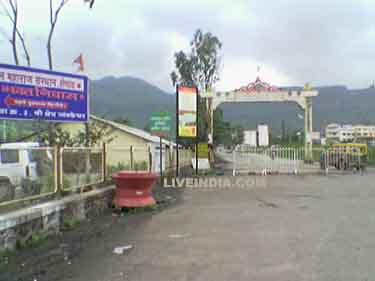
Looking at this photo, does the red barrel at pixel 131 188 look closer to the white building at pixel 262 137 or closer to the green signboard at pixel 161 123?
the green signboard at pixel 161 123

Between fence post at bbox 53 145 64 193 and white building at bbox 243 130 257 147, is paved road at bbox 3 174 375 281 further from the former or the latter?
white building at bbox 243 130 257 147

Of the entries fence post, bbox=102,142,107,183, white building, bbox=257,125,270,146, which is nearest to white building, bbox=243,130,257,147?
white building, bbox=257,125,270,146

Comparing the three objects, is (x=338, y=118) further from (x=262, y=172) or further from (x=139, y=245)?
(x=139, y=245)

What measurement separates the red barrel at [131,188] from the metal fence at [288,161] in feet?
48.3

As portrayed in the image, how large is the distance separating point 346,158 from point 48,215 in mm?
24097

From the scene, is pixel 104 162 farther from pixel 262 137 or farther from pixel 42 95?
pixel 262 137

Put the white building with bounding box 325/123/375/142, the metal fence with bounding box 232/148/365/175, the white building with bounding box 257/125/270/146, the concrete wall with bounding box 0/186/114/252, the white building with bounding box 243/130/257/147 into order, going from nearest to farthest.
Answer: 1. the concrete wall with bounding box 0/186/114/252
2. the metal fence with bounding box 232/148/365/175
3. the white building with bounding box 257/125/270/146
4. the white building with bounding box 243/130/257/147
5. the white building with bounding box 325/123/375/142

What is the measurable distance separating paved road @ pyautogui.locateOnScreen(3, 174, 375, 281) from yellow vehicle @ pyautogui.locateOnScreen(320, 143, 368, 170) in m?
16.7

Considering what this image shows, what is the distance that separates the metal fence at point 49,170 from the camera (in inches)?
288

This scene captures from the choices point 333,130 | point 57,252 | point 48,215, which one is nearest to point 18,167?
point 48,215

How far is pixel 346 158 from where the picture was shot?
2809cm

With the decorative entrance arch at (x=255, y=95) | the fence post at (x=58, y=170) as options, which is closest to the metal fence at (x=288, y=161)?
the decorative entrance arch at (x=255, y=95)

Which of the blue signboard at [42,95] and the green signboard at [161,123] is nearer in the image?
the blue signboard at [42,95]

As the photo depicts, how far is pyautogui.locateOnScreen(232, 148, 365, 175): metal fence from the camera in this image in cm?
2651
